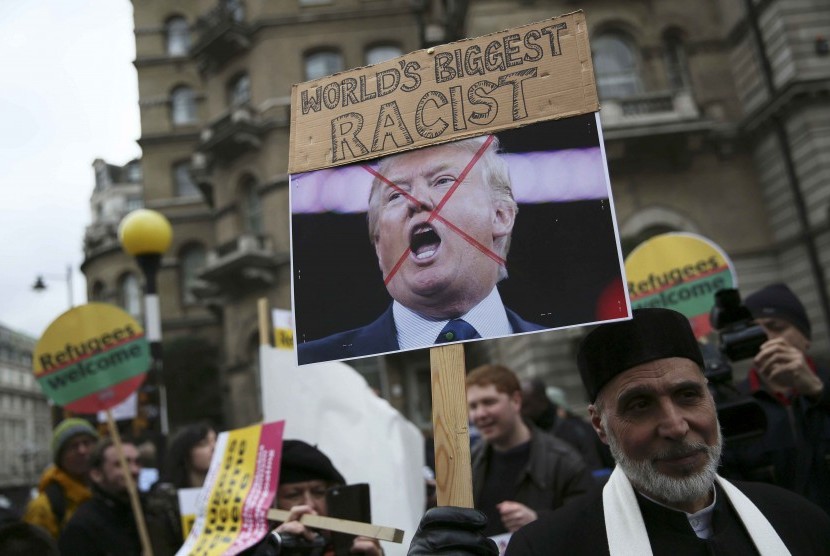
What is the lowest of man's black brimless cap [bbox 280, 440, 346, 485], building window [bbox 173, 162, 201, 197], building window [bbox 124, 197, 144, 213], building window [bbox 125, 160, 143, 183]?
man's black brimless cap [bbox 280, 440, 346, 485]

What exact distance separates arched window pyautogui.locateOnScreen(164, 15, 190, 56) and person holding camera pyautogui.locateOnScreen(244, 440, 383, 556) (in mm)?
35089

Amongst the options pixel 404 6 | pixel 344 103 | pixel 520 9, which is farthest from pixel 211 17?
pixel 344 103

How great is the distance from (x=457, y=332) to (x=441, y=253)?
0.88ft

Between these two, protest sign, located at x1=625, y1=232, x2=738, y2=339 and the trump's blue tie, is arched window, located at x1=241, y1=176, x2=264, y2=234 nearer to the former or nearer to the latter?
protest sign, located at x1=625, y1=232, x2=738, y2=339

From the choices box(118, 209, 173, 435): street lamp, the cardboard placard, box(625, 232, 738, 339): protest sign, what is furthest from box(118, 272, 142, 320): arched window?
the cardboard placard

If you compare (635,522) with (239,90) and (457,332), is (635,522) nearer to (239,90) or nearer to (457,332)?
(457,332)

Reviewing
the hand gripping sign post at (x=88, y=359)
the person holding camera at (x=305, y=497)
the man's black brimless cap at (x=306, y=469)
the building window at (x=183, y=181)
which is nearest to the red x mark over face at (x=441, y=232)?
the person holding camera at (x=305, y=497)

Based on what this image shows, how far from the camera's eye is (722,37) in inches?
759

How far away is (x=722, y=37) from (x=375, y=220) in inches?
773

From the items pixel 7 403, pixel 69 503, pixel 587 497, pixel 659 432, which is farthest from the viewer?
pixel 7 403

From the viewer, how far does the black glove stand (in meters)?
1.99

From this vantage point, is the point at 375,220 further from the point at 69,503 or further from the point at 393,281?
the point at 69,503

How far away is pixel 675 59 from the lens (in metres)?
19.7

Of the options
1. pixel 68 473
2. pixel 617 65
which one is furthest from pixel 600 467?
pixel 617 65
